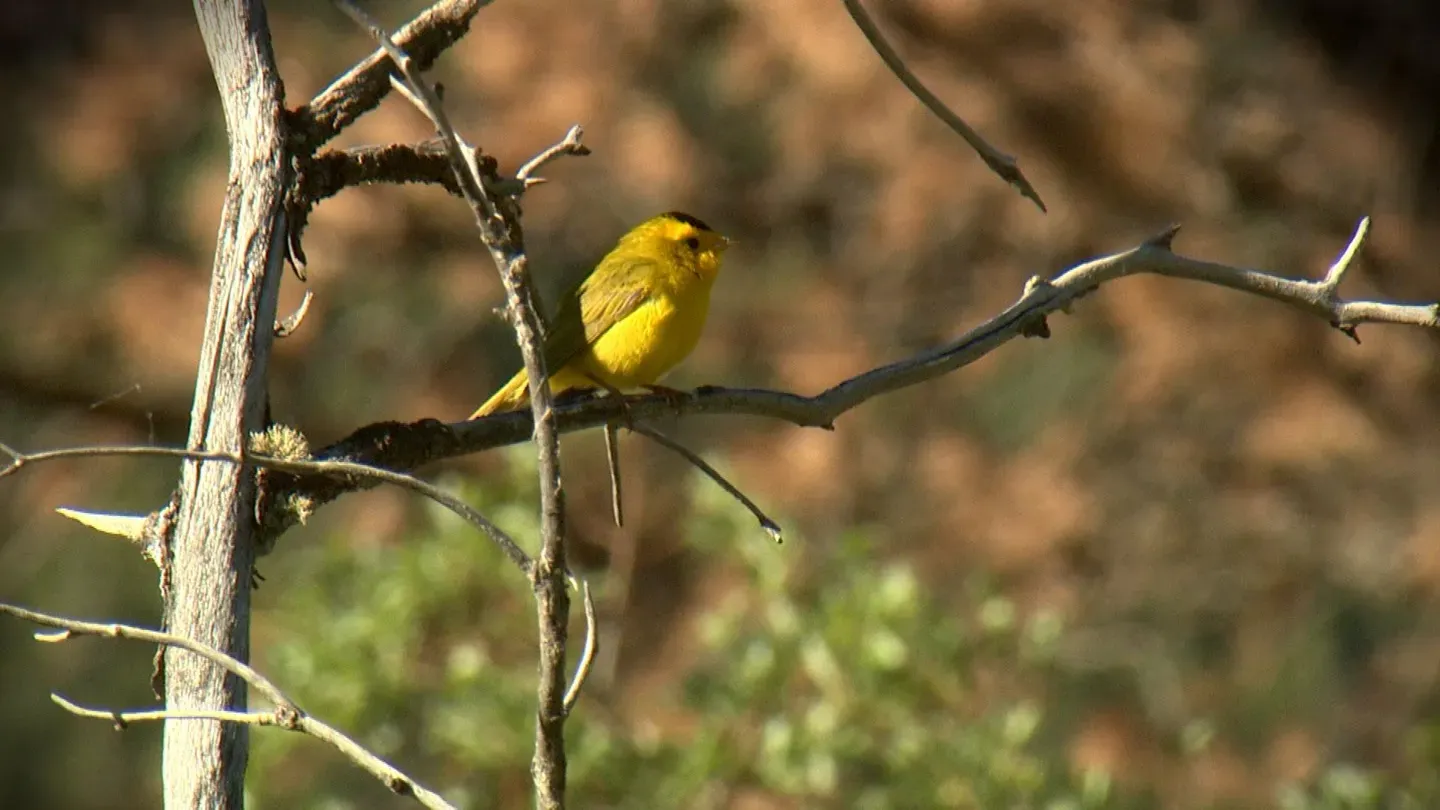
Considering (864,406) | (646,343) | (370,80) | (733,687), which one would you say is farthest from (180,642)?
(864,406)

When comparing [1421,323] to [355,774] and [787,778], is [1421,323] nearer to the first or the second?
[787,778]

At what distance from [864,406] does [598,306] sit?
109 inches

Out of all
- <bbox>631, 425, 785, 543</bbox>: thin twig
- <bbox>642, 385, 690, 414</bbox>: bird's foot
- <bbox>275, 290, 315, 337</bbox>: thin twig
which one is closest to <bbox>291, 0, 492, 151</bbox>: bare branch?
<bbox>275, 290, 315, 337</bbox>: thin twig

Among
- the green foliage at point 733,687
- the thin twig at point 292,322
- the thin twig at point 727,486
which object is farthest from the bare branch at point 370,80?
the green foliage at point 733,687

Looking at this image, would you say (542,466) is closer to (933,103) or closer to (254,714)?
(254,714)

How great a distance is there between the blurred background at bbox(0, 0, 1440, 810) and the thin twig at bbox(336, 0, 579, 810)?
2.89 metres

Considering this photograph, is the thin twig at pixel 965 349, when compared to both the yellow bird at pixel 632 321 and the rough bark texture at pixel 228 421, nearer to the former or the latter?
the rough bark texture at pixel 228 421

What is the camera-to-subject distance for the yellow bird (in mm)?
3420

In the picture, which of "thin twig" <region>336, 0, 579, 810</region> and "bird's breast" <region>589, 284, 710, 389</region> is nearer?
"thin twig" <region>336, 0, 579, 810</region>

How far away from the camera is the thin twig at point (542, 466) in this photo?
1332 millimetres

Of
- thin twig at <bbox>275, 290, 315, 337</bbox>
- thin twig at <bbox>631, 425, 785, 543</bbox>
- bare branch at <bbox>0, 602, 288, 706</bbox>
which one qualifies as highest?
thin twig at <bbox>275, 290, 315, 337</bbox>

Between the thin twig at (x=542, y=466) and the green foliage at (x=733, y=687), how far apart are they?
109 inches

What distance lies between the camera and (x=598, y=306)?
3.55 metres

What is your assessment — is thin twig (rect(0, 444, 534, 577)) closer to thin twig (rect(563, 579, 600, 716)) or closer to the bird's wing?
thin twig (rect(563, 579, 600, 716))
